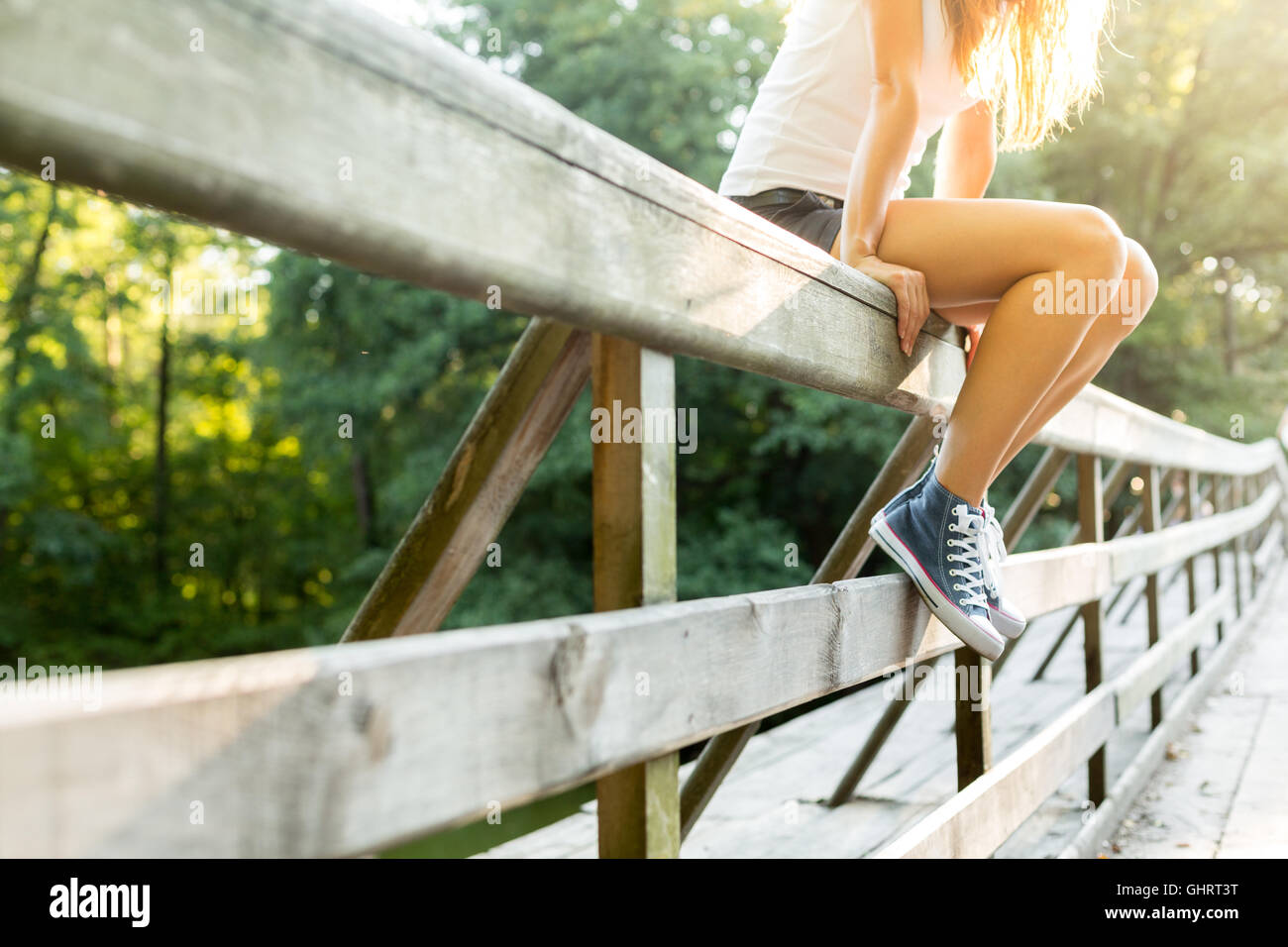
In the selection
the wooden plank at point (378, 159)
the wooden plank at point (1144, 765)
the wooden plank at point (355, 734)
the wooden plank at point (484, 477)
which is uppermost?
the wooden plank at point (378, 159)

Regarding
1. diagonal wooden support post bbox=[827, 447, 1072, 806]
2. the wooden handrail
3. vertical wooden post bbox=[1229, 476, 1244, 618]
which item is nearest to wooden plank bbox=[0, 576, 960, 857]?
the wooden handrail

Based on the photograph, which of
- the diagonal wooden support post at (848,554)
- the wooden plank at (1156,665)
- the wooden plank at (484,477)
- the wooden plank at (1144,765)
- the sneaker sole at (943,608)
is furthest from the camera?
the wooden plank at (1156,665)

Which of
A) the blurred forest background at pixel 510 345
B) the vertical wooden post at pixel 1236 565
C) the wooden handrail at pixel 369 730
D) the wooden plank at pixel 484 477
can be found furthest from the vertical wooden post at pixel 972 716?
the blurred forest background at pixel 510 345

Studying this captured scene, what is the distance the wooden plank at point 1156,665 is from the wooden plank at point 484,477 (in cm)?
208

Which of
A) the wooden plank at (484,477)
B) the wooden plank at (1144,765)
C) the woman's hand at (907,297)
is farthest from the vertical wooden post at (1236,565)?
the wooden plank at (484,477)

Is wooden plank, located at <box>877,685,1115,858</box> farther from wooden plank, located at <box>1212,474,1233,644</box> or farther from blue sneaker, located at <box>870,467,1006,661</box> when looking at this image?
wooden plank, located at <box>1212,474,1233,644</box>

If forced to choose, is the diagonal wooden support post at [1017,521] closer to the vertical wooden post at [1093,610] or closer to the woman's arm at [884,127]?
the vertical wooden post at [1093,610]

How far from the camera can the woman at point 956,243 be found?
5.04 feet

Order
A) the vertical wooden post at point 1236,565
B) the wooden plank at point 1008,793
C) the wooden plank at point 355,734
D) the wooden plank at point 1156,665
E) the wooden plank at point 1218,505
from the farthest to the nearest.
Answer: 1. the vertical wooden post at point 1236,565
2. the wooden plank at point 1218,505
3. the wooden plank at point 1156,665
4. the wooden plank at point 1008,793
5. the wooden plank at point 355,734

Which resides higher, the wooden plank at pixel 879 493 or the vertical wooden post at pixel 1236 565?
the wooden plank at pixel 879 493

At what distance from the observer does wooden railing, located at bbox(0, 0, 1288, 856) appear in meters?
0.55

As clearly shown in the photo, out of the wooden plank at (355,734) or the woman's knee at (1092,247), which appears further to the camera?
the woman's knee at (1092,247)
